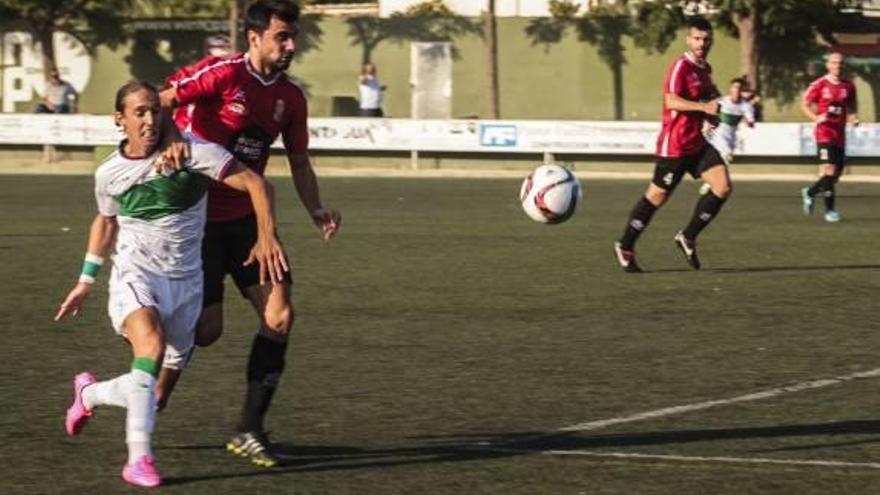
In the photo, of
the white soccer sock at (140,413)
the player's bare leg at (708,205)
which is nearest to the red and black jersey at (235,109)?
the white soccer sock at (140,413)

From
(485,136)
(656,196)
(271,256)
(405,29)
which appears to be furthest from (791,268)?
(405,29)

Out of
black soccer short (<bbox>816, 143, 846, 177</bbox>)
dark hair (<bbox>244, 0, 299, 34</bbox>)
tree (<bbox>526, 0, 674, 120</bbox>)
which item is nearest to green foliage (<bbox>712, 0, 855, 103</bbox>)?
tree (<bbox>526, 0, 674, 120</bbox>)

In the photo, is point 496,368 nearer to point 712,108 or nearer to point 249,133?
point 249,133

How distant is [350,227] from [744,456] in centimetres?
1405

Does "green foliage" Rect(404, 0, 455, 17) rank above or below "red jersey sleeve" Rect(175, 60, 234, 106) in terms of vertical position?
above

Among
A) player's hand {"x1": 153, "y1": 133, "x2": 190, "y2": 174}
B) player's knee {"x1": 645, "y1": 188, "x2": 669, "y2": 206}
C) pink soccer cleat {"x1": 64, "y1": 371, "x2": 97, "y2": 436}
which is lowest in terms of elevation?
pink soccer cleat {"x1": 64, "y1": 371, "x2": 97, "y2": 436}

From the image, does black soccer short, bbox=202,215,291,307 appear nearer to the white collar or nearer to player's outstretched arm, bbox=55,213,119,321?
player's outstretched arm, bbox=55,213,119,321

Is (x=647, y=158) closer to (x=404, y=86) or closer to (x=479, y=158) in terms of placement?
(x=479, y=158)

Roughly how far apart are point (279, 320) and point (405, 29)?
43.0 m

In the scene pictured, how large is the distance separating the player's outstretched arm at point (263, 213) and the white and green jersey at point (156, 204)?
0.06m

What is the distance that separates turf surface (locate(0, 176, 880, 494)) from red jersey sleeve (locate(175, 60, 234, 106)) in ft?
5.12

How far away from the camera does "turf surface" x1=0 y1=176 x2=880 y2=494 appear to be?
7.91 metres

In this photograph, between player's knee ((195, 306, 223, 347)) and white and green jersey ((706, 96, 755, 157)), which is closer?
player's knee ((195, 306, 223, 347))

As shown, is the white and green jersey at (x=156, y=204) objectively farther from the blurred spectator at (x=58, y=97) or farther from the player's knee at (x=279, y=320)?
the blurred spectator at (x=58, y=97)
